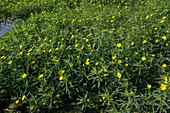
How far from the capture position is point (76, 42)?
3.67m

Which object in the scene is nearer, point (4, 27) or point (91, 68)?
point (91, 68)

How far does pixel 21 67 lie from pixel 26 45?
423 millimetres

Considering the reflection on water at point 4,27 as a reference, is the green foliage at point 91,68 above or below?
below

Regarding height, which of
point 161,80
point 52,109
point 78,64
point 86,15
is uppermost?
point 86,15

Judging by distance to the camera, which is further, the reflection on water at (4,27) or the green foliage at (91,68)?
the reflection on water at (4,27)

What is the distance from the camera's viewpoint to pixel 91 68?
3.26 meters

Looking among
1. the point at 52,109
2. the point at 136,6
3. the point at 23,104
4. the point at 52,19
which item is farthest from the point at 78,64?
the point at 136,6

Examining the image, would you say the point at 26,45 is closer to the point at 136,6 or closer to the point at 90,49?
the point at 90,49

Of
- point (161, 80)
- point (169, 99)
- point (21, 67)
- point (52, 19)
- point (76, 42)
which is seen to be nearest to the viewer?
point (169, 99)

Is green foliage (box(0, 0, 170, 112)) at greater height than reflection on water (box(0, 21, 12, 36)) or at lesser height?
lesser

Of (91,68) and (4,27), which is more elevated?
(4,27)

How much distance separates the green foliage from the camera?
3037mm

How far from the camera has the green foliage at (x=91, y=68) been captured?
3.04 m

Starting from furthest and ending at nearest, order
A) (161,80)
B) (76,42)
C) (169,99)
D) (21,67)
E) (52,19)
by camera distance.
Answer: (52,19)
(76,42)
(21,67)
(161,80)
(169,99)
